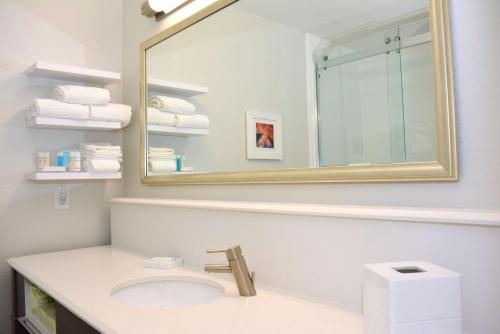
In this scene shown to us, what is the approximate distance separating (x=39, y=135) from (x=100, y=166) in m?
0.38

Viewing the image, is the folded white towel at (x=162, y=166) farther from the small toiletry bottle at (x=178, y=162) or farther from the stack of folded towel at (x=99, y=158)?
the stack of folded towel at (x=99, y=158)

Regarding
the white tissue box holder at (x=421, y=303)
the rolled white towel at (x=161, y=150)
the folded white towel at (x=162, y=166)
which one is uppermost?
the rolled white towel at (x=161, y=150)

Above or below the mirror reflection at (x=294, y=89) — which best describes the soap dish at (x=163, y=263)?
below

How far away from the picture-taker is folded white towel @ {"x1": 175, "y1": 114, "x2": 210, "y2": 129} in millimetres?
1643

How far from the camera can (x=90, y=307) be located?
1.04 m

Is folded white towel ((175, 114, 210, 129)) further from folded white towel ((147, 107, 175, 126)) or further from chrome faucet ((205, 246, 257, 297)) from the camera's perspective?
chrome faucet ((205, 246, 257, 297))

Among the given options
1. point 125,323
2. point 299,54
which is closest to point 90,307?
point 125,323

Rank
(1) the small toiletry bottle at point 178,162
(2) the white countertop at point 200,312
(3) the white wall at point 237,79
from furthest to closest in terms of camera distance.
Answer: (1) the small toiletry bottle at point 178,162 < (3) the white wall at point 237,79 < (2) the white countertop at point 200,312

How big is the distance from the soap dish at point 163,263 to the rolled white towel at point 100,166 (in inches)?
22.1

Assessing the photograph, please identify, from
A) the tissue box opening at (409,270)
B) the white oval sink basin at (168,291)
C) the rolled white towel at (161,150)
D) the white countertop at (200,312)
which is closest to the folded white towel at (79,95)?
the rolled white towel at (161,150)

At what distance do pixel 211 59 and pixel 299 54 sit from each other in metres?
0.49

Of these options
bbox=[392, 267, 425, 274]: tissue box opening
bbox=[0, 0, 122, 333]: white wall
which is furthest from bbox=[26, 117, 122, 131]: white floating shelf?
bbox=[392, 267, 425, 274]: tissue box opening

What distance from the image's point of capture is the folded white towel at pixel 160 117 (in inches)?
71.1

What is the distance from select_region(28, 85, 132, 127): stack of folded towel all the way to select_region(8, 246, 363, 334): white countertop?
72 centimetres
